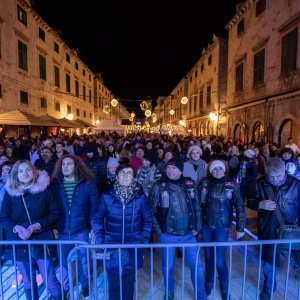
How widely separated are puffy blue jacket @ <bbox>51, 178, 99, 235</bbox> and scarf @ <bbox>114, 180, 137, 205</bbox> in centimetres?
65

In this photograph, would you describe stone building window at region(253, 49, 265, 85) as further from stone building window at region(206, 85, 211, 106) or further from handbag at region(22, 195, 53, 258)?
handbag at region(22, 195, 53, 258)

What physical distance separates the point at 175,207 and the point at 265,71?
16.1 metres

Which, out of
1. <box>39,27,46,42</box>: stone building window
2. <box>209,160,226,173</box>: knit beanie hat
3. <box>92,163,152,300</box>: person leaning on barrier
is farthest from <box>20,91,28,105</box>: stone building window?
<box>209,160,226,173</box>: knit beanie hat

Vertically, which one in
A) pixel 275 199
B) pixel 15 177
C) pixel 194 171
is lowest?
pixel 275 199

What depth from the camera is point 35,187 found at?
348 centimetres

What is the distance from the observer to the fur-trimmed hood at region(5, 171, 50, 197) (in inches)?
135

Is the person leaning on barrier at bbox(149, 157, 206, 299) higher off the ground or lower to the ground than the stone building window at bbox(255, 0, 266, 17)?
lower

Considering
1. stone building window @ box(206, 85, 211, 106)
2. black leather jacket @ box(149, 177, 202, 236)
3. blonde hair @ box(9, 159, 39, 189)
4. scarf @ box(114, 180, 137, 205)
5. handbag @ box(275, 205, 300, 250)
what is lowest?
handbag @ box(275, 205, 300, 250)

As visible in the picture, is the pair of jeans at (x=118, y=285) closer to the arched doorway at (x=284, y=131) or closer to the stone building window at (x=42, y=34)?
the arched doorway at (x=284, y=131)

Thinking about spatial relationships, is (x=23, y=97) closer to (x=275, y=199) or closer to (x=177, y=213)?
(x=177, y=213)

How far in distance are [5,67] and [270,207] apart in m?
18.7

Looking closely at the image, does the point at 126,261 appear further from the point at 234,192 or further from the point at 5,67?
the point at 5,67

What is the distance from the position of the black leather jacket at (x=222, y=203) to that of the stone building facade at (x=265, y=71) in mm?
11203

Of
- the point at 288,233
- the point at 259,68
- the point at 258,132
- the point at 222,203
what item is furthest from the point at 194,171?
the point at 259,68
